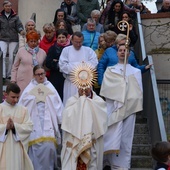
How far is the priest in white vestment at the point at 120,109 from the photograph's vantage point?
34.5ft

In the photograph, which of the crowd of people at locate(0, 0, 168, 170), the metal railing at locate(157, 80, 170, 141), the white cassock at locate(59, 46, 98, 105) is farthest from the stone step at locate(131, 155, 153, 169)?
the metal railing at locate(157, 80, 170, 141)

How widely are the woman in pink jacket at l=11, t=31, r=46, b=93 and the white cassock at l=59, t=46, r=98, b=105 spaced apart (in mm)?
609

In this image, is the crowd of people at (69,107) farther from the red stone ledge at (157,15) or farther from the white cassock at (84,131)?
the red stone ledge at (157,15)

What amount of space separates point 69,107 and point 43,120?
0.75 metres

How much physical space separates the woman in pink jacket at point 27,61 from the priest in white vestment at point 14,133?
8.11 ft

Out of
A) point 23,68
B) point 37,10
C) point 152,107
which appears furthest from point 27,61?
point 37,10

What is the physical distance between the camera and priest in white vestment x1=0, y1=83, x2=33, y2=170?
9.46 m

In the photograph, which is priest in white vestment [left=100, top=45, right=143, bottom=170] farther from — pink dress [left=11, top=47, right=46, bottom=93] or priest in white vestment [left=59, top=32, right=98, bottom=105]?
A: pink dress [left=11, top=47, right=46, bottom=93]

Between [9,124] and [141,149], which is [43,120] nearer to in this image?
[9,124]

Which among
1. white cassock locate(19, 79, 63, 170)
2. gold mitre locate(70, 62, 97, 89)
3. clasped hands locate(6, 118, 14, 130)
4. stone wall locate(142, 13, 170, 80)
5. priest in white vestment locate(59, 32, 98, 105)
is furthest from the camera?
stone wall locate(142, 13, 170, 80)

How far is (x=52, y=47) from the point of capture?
40.4 ft

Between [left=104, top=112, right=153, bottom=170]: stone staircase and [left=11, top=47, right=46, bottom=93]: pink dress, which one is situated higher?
[left=11, top=47, right=46, bottom=93]: pink dress

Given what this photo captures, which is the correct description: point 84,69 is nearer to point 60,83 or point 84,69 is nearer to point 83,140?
point 83,140

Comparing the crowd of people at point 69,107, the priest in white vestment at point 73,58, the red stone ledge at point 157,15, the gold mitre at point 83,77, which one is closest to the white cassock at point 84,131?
the crowd of people at point 69,107
